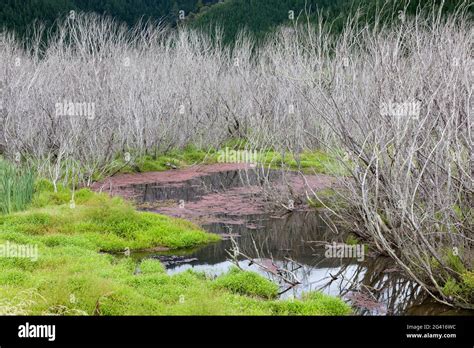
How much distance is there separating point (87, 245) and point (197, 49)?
14.8 m

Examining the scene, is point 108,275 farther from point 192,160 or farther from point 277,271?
point 192,160

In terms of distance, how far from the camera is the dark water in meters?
8.11

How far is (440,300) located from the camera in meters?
7.49

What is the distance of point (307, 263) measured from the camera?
9.97 metres

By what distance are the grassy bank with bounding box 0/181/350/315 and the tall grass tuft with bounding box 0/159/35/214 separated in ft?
0.82

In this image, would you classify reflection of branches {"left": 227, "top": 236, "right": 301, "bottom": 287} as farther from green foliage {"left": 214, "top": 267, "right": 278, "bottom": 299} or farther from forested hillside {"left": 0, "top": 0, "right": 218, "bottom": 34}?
forested hillside {"left": 0, "top": 0, "right": 218, "bottom": 34}

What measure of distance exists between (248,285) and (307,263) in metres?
2.02

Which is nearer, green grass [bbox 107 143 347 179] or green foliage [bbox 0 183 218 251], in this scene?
green foliage [bbox 0 183 218 251]

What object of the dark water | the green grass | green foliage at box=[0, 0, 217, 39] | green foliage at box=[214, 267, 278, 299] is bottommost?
the green grass

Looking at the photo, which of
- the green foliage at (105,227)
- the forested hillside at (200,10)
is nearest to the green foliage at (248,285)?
the green foliage at (105,227)

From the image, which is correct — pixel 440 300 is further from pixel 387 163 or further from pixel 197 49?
pixel 197 49

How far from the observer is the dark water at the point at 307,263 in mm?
8109

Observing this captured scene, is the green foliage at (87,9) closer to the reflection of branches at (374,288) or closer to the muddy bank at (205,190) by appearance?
the muddy bank at (205,190)

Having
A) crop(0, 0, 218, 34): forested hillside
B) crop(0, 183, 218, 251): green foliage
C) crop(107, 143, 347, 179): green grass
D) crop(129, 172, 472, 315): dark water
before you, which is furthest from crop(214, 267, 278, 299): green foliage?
crop(0, 0, 218, 34): forested hillside
